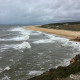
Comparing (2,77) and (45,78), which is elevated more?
(45,78)

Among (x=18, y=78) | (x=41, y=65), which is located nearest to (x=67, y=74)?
(x=18, y=78)

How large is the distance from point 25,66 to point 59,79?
6.77 metres

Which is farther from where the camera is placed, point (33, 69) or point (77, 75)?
point (33, 69)

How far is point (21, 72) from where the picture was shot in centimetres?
1133

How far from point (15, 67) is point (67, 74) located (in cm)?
651

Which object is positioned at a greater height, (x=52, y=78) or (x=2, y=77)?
(x=52, y=78)

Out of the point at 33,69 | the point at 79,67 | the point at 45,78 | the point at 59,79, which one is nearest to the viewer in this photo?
the point at 59,79

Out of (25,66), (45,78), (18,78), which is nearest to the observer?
(45,78)

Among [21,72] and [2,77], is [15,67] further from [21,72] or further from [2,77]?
[2,77]

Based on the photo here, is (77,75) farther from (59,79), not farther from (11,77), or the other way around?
(11,77)

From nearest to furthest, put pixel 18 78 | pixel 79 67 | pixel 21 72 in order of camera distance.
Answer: pixel 79 67 < pixel 18 78 < pixel 21 72

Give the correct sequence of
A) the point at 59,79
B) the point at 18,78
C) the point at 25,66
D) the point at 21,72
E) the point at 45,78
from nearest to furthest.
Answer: the point at 59,79 < the point at 45,78 < the point at 18,78 < the point at 21,72 < the point at 25,66

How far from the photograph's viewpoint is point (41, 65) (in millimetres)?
13086

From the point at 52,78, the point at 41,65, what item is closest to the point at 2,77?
the point at 41,65
